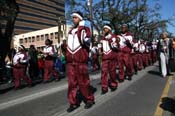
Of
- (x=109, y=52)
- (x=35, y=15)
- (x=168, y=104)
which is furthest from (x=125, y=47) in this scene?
(x=35, y=15)

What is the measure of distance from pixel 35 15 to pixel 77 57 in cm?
13794

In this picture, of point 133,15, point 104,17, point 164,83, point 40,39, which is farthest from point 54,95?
point 40,39

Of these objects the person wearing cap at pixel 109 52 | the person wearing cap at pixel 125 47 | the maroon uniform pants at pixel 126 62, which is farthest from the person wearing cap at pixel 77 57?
the person wearing cap at pixel 125 47

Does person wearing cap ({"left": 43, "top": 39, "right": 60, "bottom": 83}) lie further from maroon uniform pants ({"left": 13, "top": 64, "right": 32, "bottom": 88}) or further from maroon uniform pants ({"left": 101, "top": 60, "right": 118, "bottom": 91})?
maroon uniform pants ({"left": 101, "top": 60, "right": 118, "bottom": 91})

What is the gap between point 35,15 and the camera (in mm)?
147000

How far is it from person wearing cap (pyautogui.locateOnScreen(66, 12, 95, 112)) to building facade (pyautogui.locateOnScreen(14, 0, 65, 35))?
124884mm

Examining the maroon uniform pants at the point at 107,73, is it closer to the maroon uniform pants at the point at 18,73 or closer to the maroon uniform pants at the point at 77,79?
the maroon uniform pants at the point at 77,79

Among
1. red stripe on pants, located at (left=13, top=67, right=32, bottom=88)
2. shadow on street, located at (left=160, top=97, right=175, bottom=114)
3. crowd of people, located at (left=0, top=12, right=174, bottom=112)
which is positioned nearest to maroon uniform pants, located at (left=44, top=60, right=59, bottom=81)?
crowd of people, located at (left=0, top=12, right=174, bottom=112)

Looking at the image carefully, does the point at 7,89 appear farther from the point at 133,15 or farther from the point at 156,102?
the point at 133,15

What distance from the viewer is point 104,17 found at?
172ft

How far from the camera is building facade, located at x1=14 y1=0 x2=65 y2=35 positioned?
456 ft

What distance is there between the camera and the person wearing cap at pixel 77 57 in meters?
10.6

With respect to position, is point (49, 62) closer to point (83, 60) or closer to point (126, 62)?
point (126, 62)

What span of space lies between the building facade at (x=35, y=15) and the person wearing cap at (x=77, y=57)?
12488 centimetres
